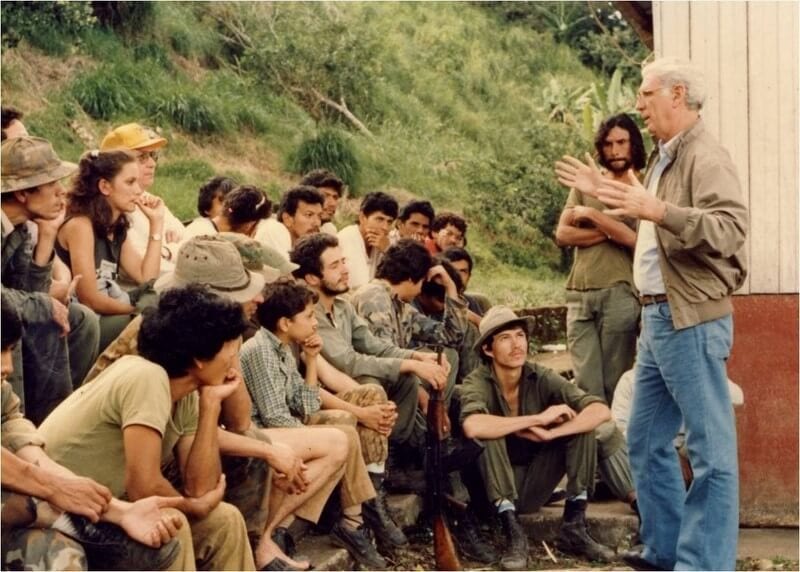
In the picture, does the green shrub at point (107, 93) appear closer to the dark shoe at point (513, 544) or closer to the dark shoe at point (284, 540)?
the dark shoe at point (513, 544)

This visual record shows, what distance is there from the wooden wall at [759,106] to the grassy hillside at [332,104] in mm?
5699

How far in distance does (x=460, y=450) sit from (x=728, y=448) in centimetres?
140

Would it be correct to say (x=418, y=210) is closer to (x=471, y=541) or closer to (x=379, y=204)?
(x=379, y=204)

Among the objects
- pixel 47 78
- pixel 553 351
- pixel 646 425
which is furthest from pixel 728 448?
pixel 47 78

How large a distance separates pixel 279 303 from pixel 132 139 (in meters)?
1.39

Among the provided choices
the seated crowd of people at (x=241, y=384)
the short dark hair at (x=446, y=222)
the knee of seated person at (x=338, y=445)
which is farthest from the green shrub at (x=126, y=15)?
the knee of seated person at (x=338, y=445)

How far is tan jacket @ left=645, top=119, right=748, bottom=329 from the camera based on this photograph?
5.36 meters

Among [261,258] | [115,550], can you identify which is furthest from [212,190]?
[115,550]

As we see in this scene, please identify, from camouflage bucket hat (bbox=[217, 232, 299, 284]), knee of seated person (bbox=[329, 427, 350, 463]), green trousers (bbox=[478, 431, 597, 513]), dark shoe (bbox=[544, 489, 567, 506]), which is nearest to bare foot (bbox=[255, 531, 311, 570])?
knee of seated person (bbox=[329, 427, 350, 463])

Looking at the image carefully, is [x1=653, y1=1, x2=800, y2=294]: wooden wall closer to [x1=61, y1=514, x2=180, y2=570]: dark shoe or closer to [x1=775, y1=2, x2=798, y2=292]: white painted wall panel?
[x1=775, y1=2, x2=798, y2=292]: white painted wall panel

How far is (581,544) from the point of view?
21.4 feet

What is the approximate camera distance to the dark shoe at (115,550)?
163 inches

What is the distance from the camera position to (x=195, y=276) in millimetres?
5211

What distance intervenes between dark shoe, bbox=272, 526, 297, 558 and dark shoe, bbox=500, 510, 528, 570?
1.20 m
